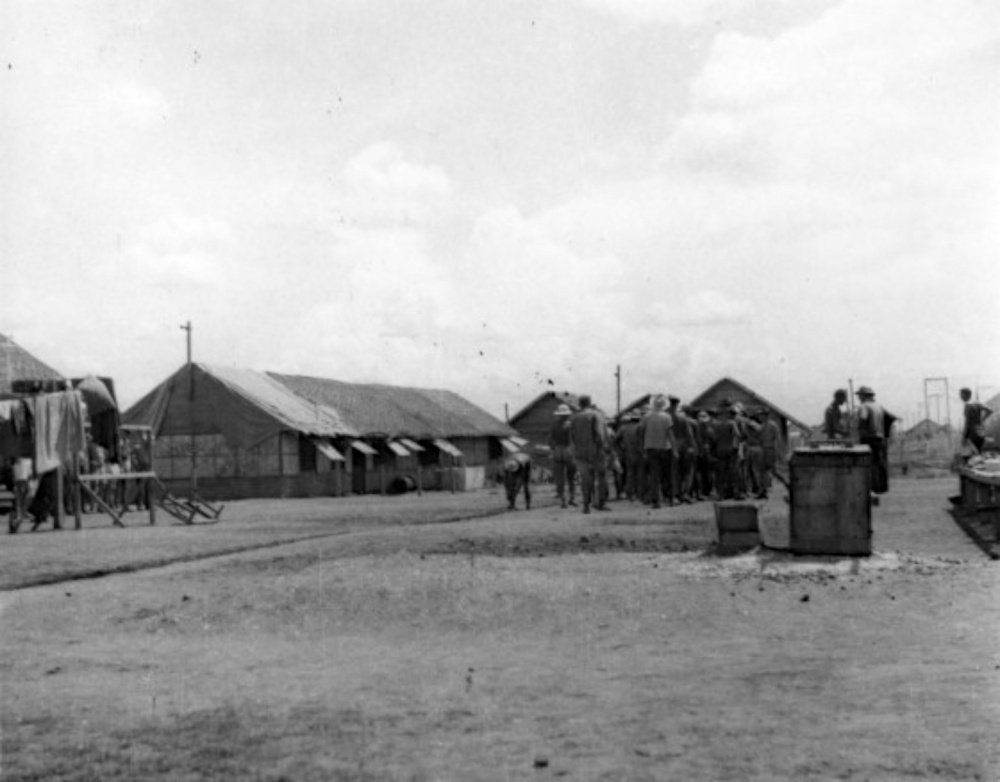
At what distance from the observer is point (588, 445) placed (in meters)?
19.9

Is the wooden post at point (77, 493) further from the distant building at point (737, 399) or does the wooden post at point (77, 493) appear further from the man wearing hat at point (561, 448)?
the distant building at point (737, 399)

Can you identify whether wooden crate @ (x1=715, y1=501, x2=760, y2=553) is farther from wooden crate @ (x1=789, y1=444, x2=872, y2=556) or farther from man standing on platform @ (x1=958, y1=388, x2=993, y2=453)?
man standing on platform @ (x1=958, y1=388, x2=993, y2=453)

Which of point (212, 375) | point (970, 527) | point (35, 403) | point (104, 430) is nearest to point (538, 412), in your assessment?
point (212, 375)

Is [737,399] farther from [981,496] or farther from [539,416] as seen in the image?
[981,496]

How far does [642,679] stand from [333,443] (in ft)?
123

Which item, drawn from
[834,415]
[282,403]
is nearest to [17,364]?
[282,403]

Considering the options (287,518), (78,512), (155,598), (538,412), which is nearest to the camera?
(155,598)

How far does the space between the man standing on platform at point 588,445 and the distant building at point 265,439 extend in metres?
20.7

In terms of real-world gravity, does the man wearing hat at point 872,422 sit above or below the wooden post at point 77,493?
above

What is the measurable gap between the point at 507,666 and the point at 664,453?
50.4 ft

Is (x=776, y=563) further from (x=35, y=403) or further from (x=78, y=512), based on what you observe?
(x=35, y=403)

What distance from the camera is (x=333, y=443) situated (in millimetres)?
43281

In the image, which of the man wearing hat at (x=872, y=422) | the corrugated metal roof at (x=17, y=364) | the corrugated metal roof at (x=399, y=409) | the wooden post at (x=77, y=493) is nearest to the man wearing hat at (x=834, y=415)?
the man wearing hat at (x=872, y=422)

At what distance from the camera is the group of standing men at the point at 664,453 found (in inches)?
794
